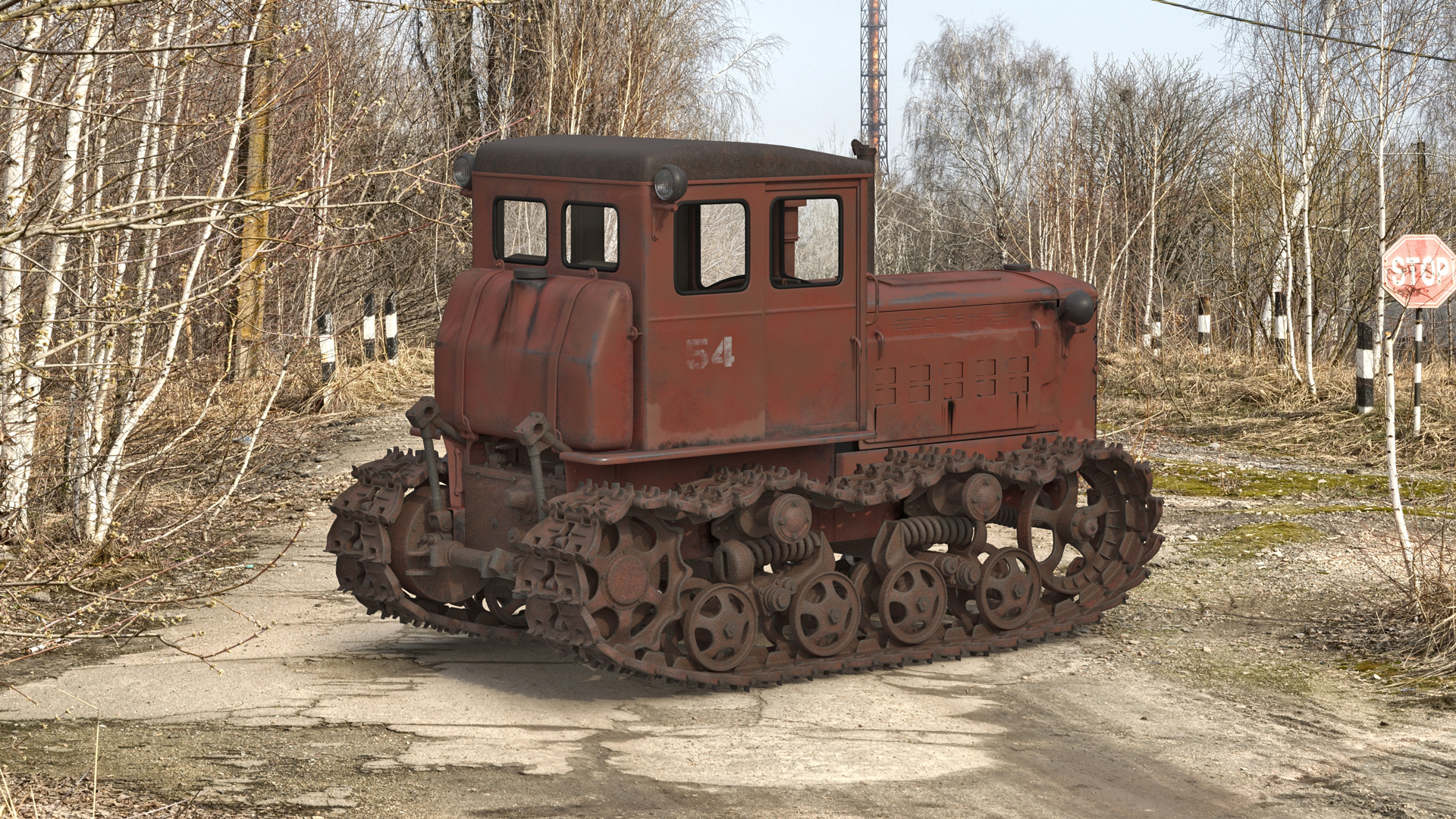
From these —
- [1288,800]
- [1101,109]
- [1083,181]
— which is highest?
[1101,109]

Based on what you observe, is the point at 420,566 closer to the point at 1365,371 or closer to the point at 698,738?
the point at 698,738

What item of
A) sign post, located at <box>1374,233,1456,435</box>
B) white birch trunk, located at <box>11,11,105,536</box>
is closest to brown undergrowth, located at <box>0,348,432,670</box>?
white birch trunk, located at <box>11,11,105,536</box>

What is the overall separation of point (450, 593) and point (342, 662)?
2.25ft

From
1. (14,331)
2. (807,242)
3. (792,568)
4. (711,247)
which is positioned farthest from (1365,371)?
(14,331)

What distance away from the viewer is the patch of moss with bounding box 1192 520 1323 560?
1148 cm

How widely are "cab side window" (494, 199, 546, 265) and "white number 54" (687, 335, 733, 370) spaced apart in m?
1.09

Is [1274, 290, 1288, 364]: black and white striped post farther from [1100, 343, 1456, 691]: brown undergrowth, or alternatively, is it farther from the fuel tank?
the fuel tank

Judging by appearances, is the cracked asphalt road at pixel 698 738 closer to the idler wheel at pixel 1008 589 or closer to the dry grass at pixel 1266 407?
the idler wheel at pixel 1008 589

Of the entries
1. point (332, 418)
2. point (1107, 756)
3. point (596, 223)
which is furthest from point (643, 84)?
point (1107, 756)

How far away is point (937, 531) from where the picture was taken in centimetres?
899

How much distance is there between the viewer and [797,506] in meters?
8.23

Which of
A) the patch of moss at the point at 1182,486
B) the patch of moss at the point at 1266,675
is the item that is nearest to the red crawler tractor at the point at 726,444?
the patch of moss at the point at 1266,675

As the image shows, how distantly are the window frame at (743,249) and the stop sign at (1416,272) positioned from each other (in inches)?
160

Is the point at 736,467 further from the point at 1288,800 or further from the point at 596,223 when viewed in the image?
the point at 1288,800
